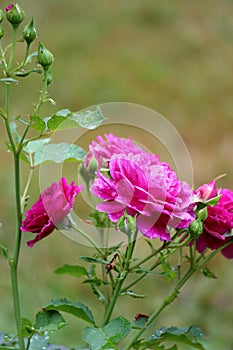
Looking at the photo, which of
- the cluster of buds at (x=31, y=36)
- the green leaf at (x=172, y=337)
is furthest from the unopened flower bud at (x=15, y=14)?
the green leaf at (x=172, y=337)

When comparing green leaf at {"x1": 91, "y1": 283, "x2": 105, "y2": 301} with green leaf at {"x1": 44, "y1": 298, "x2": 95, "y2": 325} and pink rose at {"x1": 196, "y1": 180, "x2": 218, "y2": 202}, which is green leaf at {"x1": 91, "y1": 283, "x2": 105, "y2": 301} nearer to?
green leaf at {"x1": 44, "y1": 298, "x2": 95, "y2": 325}

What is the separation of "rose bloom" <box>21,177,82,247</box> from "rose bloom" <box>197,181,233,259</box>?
117mm

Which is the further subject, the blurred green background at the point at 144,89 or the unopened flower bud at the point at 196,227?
the blurred green background at the point at 144,89

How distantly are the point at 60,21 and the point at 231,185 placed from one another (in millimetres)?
1815

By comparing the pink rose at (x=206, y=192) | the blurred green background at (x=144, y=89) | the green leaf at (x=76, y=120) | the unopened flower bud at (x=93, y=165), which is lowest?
the blurred green background at (x=144, y=89)

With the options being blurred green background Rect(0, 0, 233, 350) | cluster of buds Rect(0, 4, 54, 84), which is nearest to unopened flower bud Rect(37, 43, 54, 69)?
cluster of buds Rect(0, 4, 54, 84)

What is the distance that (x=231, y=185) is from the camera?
90.4 inches

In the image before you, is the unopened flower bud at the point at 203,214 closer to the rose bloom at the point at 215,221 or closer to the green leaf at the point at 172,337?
the rose bloom at the point at 215,221

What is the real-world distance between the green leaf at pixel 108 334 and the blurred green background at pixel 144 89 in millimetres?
966

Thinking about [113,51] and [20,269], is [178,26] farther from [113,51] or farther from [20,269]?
[20,269]

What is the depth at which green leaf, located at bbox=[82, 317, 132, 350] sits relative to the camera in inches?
22.4

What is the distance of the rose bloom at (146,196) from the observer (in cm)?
56

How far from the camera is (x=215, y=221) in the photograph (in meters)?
0.62

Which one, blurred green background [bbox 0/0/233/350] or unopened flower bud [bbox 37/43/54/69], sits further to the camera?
blurred green background [bbox 0/0/233/350]
